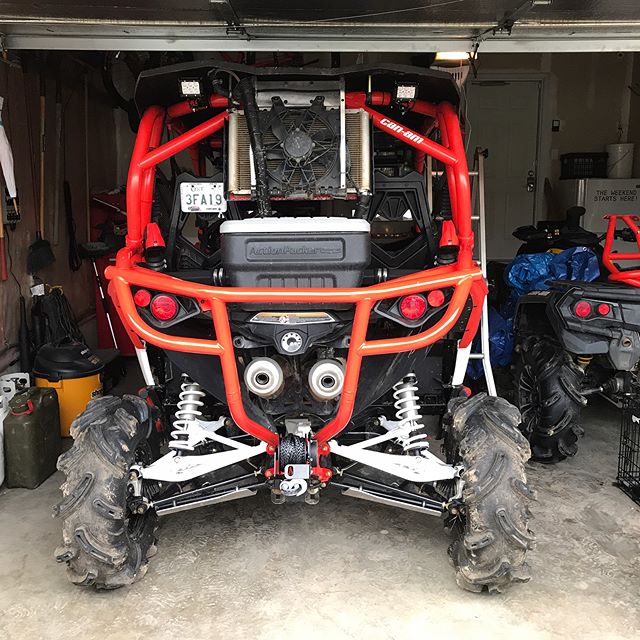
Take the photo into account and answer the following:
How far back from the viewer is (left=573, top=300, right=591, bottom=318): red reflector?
3.70 metres

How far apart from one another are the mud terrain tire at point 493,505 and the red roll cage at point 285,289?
45 centimetres

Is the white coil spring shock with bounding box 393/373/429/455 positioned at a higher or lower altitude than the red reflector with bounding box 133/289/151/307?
lower

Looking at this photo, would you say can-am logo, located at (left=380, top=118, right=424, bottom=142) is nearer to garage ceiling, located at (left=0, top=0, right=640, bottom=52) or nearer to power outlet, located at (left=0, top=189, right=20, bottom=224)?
garage ceiling, located at (left=0, top=0, right=640, bottom=52)

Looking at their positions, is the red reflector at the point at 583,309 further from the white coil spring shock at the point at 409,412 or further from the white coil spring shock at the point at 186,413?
the white coil spring shock at the point at 186,413

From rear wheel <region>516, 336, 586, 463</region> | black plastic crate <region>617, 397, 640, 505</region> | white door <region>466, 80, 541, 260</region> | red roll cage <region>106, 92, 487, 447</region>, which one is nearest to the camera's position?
red roll cage <region>106, 92, 487, 447</region>

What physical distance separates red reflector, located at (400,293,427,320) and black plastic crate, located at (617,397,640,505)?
1759 mm

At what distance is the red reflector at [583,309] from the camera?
12.1 feet

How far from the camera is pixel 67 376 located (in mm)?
4594

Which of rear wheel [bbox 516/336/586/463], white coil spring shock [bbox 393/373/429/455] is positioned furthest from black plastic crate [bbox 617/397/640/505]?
white coil spring shock [bbox 393/373/429/455]

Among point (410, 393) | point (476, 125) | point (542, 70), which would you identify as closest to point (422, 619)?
point (410, 393)

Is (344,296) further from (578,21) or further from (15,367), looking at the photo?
(15,367)

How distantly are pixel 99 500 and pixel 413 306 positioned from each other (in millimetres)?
1416

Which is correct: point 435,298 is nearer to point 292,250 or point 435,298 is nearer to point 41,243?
point 292,250

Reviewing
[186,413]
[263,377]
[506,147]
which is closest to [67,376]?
[186,413]
